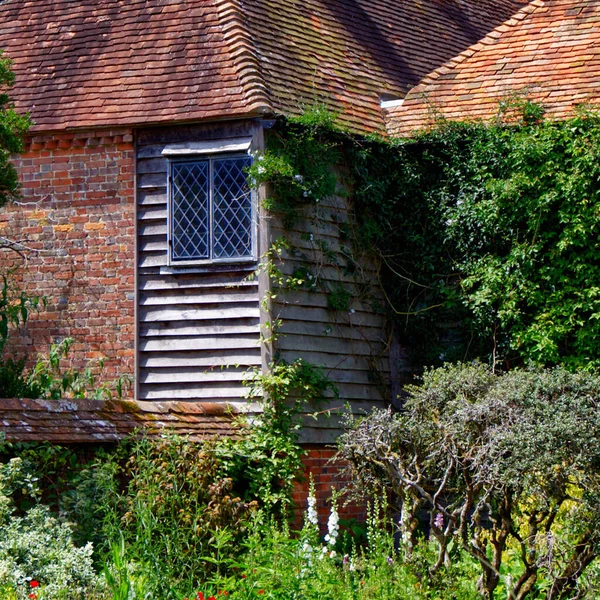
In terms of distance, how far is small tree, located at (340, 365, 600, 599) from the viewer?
7621 millimetres

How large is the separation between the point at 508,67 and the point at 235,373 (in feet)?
18.8

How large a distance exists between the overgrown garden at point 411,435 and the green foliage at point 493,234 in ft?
0.09

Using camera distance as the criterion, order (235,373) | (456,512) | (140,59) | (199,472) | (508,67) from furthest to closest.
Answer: (508,67)
(140,59)
(235,373)
(199,472)
(456,512)

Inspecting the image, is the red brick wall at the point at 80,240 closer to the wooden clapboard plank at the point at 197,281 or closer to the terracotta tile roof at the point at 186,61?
the wooden clapboard plank at the point at 197,281

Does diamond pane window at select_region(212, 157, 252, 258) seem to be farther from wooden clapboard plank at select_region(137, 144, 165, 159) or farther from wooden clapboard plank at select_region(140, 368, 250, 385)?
wooden clapboard plank at select_region(140, 368, 250, 385)

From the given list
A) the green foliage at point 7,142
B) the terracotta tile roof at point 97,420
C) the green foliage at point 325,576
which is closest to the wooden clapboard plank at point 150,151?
A: the green foliage at point 7,142

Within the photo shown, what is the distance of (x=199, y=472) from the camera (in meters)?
10.4

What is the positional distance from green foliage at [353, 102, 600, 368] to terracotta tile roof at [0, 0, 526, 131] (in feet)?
3.38

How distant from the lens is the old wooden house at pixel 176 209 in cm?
1270

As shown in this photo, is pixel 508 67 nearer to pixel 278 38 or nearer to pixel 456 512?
pixel 278 38

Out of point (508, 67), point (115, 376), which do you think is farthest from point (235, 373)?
point (508, 67)

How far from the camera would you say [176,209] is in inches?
515

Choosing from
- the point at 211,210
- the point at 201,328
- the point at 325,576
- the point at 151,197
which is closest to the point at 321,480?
the point at 201,328

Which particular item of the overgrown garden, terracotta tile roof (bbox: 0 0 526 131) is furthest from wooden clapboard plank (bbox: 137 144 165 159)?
the overgrown garden
